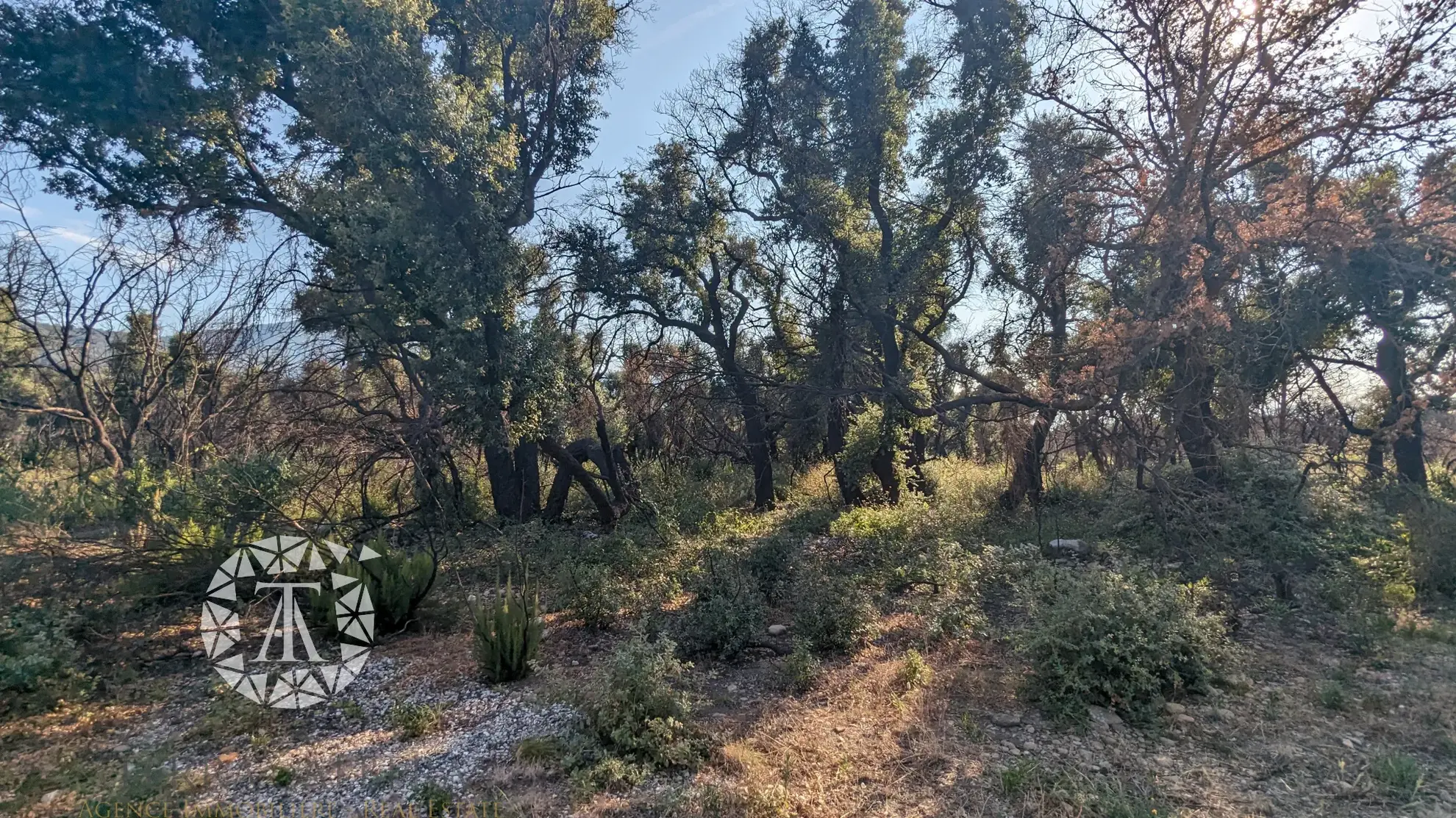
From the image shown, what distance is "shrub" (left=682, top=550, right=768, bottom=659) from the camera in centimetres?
492

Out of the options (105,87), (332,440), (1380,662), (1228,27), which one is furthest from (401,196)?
(1380,662)

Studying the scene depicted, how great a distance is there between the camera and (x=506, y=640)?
4.42m

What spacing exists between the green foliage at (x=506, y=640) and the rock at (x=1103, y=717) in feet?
12.1

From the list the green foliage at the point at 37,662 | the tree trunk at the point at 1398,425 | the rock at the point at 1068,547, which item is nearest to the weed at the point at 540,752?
the green foliage at the point at 37,662

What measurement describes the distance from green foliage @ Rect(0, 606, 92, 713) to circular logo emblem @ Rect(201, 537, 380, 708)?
2.48 ft

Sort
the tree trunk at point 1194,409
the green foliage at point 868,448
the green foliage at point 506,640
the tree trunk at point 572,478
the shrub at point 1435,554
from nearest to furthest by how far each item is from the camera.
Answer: the green foliage at point 506,640
the shrub at point 1435,554
the tree trunk at point 1194,409
the tree trunk at point 572,478
the green foliage at point 868,448

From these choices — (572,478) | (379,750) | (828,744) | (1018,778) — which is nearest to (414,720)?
(379,750)

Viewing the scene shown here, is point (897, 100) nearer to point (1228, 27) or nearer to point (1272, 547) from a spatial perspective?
point (1228, 27)

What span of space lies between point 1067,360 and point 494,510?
26.9 feet

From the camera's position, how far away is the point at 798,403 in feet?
35.6

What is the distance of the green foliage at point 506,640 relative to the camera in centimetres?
443

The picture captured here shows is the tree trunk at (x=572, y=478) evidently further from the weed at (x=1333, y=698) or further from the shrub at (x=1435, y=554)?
the shrub at (x=1435, y=554)

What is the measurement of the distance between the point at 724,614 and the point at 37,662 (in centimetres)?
435

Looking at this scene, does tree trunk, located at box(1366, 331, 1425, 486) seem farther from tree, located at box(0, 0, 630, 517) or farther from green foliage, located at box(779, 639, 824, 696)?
tree, located at box(0, 0, 630, 517)
